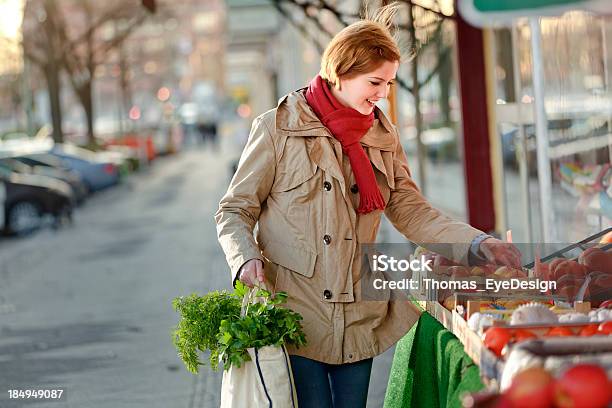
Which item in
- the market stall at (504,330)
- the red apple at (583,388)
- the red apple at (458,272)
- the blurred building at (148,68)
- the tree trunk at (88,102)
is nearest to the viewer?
the red apple at (583,388)

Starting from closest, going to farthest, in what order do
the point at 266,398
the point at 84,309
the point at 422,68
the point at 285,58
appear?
the point at 266,398 → the point at 84,309 → the point at 422,68 → the point at 285,58

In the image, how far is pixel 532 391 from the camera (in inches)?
110

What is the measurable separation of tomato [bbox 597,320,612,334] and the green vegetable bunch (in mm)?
997

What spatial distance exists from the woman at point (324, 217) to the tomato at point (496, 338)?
1.87 ft

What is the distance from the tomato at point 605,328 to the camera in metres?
3.64

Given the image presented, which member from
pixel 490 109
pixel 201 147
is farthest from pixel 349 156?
pixel 201 147

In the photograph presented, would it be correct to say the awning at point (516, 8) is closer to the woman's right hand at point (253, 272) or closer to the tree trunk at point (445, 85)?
the woman's right hand at point (253, 272)

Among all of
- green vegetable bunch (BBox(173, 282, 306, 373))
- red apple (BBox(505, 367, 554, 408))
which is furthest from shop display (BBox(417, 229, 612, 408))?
green vegetable bunch (BBox(173, 282, 306, 373))

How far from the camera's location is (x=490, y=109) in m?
12.4

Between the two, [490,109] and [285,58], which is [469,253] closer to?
[490,109]

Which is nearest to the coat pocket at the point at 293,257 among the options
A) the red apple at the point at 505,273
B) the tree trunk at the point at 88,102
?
the red apple at the point at 505,273

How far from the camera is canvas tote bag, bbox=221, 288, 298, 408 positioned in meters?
4.08

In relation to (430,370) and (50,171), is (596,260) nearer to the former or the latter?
(430,370)

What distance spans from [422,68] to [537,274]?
11933mm
